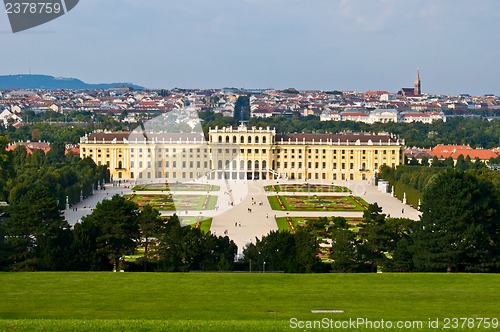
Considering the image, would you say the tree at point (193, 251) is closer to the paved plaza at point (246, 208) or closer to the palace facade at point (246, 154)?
the paved plaza at point (246, 208)

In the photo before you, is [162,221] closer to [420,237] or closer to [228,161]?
[420,237]

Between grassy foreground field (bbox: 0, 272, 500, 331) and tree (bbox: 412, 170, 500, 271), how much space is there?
3.41 meters

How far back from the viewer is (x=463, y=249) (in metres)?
27.4

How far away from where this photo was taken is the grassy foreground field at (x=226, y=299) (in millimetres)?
16469

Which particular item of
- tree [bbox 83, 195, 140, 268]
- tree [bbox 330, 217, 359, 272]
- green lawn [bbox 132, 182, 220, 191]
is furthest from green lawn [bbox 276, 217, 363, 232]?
green lawn [bbox 132, 182, 220, 191]

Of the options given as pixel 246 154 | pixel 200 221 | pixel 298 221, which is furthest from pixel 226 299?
pixel 246 154

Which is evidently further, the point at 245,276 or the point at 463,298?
the point at 245,276

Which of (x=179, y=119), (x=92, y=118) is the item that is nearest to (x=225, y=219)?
(x=179, y=119)

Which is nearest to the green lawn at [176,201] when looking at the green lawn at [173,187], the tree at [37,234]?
the green lawn at [173,187]

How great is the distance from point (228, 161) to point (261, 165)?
277 cm

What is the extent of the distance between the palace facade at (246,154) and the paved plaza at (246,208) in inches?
133

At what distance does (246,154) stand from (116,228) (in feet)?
162

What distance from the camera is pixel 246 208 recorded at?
176 feet

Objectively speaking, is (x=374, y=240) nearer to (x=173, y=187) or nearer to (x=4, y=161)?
(x=4, y=161)
